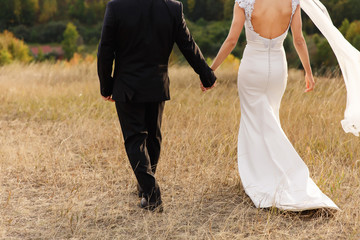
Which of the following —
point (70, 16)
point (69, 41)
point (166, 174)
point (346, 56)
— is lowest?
point (69, 41)

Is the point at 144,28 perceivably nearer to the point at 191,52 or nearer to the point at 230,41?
the point at 191,52

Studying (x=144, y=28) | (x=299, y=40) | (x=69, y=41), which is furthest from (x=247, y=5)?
(x=69, y=41)

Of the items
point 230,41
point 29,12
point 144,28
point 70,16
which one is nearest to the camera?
point 144,28

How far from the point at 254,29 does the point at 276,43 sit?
23 centimetres

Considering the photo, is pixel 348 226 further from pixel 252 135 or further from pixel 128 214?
pixel 128 214

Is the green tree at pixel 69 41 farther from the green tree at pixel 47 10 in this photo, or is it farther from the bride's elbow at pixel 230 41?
the bride's elbow at pixel 230 41

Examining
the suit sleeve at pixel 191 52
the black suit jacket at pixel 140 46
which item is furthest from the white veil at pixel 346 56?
the black suit jacket at pixel 140 46

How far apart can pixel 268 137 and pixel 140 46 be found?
4.50 feet

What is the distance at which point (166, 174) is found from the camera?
14.9ft

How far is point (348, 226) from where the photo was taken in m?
3.41

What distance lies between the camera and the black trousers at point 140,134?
3.46 meters

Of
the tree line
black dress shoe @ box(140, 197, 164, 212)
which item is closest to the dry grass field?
black dress shoe @ box(140, 197, 164, 212)

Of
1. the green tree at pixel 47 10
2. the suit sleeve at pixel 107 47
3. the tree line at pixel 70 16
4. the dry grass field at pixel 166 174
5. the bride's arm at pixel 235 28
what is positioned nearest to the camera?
the suit sleeve at pixel 107 47

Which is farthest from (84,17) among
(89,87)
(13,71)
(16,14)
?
(89,87)
